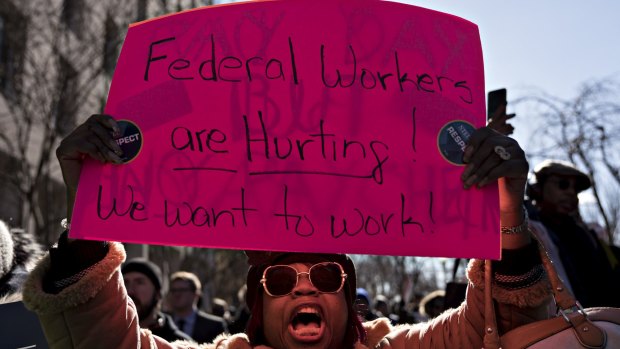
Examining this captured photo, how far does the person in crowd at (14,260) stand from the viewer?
300 cm

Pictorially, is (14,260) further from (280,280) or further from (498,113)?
(498,113)

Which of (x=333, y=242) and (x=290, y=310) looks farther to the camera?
(x=290, y=310)

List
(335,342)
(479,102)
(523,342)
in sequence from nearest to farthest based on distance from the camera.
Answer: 1. (523,342)
2. (479,102)
3. (335,342)

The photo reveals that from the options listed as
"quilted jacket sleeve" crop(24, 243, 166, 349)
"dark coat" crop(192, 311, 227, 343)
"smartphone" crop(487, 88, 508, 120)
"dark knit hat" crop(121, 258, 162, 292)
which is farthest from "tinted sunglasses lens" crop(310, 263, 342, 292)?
"dark coat" crop(192, 311, 227, 343)

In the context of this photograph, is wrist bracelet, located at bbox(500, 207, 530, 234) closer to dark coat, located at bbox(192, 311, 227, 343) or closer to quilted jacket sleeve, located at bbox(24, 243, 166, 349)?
quilted jacket sleeve, located at bbox(24, 243, 166, 349)

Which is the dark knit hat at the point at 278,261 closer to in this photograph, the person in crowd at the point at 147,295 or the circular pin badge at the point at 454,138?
the circular pin badge at the point at 454,138

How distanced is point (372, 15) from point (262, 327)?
1177 mm

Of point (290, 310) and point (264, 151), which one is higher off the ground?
point (264, 151)

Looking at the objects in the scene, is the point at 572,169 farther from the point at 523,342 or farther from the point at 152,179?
the point at 152,179

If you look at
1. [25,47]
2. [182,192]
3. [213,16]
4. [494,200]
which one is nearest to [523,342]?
[494,200]

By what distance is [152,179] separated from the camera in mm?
2242

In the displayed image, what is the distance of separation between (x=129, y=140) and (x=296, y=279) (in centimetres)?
74

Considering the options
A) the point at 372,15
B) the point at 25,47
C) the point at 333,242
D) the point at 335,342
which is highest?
the point at 25,47

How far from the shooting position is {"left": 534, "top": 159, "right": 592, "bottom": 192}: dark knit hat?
4.50 meters
